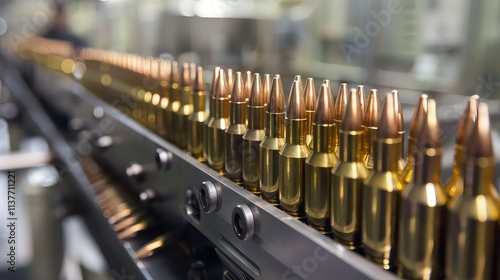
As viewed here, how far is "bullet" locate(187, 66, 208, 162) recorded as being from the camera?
100 cm

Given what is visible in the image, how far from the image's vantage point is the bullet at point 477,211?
44cm

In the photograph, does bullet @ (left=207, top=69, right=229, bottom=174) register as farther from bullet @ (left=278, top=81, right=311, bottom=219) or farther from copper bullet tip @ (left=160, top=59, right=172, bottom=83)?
copper bullet tip @ (left=160, top=59, right=172, bottom=83)

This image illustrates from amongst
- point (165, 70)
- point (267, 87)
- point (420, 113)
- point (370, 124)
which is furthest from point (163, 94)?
point (420, 113)

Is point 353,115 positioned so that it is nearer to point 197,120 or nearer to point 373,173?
point 373,173

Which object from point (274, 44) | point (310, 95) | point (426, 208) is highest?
point (274, 44)

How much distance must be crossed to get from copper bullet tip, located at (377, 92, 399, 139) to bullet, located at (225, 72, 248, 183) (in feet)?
1.11

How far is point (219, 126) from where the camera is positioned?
0.90m

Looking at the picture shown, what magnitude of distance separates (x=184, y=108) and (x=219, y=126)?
0.21 meters

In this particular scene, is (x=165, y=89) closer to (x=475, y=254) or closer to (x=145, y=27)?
(x=475, y=254)

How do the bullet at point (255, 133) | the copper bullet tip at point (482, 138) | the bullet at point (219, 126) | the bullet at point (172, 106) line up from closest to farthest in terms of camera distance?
the copper bullet tip at point (482, 138) → the bullet at point (255, 133) → the bullet at point (219, 126) → the bullet at point (172, 106)

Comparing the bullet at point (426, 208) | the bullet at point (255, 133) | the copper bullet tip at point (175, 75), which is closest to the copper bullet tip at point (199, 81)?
the copper bullet tip at point (175, 75)

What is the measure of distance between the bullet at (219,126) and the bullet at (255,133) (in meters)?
0.10

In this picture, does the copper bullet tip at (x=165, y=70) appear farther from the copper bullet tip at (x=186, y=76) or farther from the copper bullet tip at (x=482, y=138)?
the copper bullet tip at (x=482, y=138)

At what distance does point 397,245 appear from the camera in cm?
53
